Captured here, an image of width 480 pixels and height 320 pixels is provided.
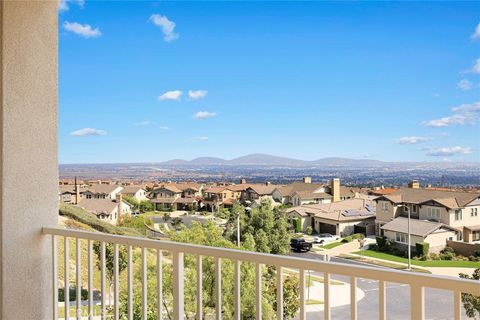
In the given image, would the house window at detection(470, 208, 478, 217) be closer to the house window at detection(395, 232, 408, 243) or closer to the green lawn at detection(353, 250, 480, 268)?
the green lawn at detection(353, 250, 480, 268)

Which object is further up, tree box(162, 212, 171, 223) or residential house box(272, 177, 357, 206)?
residential house box(272, 177, 357, 206)

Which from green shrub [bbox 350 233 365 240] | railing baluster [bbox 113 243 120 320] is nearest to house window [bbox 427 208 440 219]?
green shrub [bbox 350 233 365 240]

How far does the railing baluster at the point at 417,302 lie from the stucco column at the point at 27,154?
2090 millimetres

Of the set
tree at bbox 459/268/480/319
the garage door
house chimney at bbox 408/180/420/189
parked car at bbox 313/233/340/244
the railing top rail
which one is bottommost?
tree at bbox 459/268/480/319

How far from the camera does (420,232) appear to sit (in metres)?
3.15

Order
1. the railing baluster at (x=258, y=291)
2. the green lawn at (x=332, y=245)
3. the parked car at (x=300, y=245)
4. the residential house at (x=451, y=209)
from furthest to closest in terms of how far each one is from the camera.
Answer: the parked car at (x=300, y=245)
the green lawn at (x=332, y=245)
the residential house at (x=451, y=209)
the railing baluster at (x=258, y=291)

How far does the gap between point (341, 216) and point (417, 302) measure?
2.19 metres

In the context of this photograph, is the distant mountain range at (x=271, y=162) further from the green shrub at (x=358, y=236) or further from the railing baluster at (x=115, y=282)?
the railing baluster at (x=115, y=282)

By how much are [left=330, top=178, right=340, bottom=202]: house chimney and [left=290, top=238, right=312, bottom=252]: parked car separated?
416 mm

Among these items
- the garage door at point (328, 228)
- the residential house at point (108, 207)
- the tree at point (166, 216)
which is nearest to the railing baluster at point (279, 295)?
the garage door at point (328, 228)

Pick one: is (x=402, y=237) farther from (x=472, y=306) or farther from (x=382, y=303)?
(x=382, y=303)

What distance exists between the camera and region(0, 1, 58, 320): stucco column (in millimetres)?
2605

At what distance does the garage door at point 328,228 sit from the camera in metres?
3.70

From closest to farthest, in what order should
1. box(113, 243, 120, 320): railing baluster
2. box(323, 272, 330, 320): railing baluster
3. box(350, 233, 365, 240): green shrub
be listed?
box(323, 272, 330, 320): railing baluster
box(113, 243, 120, 320): railing baluster
box(350, 233, 365, 240): green shrub
